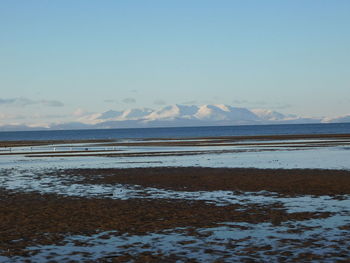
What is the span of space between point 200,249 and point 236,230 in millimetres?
2646

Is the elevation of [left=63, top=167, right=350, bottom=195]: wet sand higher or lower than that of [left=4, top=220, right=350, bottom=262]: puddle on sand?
higher

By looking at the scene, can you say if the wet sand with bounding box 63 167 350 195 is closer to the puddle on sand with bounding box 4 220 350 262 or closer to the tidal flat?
the tidal flat

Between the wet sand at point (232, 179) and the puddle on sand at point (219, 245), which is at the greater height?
the wet sand at point (232, 179)

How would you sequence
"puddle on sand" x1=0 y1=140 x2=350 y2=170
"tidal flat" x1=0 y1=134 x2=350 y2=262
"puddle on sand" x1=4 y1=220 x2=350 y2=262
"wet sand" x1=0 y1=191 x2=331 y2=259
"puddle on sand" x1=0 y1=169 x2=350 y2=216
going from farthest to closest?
"puddle on sand" x1=0 y1=140 x2=350 y2=170 → "puddle on sand" x1=0 y1=169 x2=350 y2=216 → "wet sand" x1=0 y1=191 x2=331 y2=259 → "tidal flat" x1=0 y1=134 x2=350 y2=262 → "puddle on sand" x1=4 y1=220 x2=350 y2=262

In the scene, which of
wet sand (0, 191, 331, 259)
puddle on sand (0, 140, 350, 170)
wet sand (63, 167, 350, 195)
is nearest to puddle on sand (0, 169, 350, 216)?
wet sand (0, 191, 331, 259)

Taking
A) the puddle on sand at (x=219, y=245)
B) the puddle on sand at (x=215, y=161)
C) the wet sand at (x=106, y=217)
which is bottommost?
the puddle on sand at (x=219, y=245)

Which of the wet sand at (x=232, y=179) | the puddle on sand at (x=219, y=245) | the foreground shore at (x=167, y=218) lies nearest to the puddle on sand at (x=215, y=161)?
the wet sand at (x=232, y=179)

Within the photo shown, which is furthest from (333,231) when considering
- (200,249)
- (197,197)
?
(197,197)

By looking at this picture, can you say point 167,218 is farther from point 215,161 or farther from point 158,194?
point 215,161

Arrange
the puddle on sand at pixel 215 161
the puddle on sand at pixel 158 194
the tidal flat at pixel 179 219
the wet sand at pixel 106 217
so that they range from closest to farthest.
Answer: the tidal flat at pixel 179 219
the wet sand at pixel 106 217
the puddle on sand at pixel 158 194
the puddle on sand at pixel 215 161

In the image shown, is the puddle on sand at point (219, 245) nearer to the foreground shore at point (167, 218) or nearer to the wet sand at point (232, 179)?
the foreground shore at point (167, 218)

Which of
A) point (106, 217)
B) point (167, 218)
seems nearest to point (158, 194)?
point (106, 217)

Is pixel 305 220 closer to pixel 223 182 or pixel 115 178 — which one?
pixel 223 182

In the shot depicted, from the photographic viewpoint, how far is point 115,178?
32.2m
